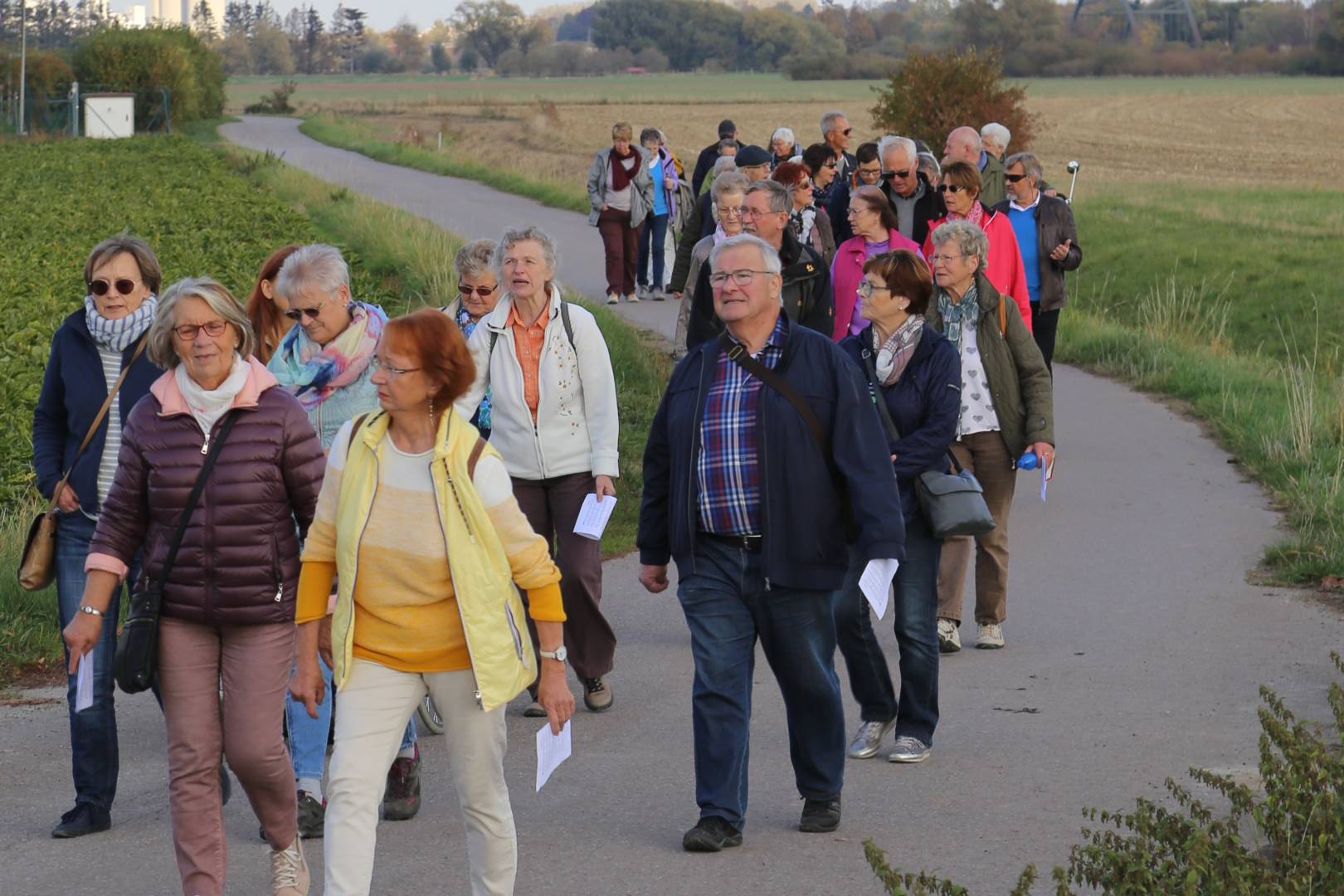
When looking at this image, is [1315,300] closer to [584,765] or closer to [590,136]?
[584,765]

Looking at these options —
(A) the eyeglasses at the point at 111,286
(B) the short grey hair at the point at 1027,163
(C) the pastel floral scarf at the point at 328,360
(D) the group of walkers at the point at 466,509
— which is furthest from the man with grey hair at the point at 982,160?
(A) the eyeglasses at the point at 111,286

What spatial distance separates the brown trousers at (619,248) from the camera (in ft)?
65.8

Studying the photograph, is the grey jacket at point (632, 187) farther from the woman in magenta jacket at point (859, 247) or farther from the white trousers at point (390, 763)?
the white trousers at point (390, 763)

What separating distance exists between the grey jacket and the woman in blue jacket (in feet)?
43.4

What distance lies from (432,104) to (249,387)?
95.7 meters

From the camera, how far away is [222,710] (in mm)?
5164

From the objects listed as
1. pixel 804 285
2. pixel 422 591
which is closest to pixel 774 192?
pixel 804 285

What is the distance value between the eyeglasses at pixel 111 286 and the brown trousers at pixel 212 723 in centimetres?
135

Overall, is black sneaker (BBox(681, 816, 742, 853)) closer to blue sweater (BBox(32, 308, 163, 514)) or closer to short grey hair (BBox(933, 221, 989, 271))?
blue sweater (BBox(32, 308, 163, 514))

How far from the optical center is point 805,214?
10398 mm

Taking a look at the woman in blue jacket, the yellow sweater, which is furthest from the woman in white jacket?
the yellow sweater

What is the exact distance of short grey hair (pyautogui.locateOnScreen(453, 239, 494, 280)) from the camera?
7.55 meters

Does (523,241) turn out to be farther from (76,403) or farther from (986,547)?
(986,547)

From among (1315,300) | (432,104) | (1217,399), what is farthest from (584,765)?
(432,104)
